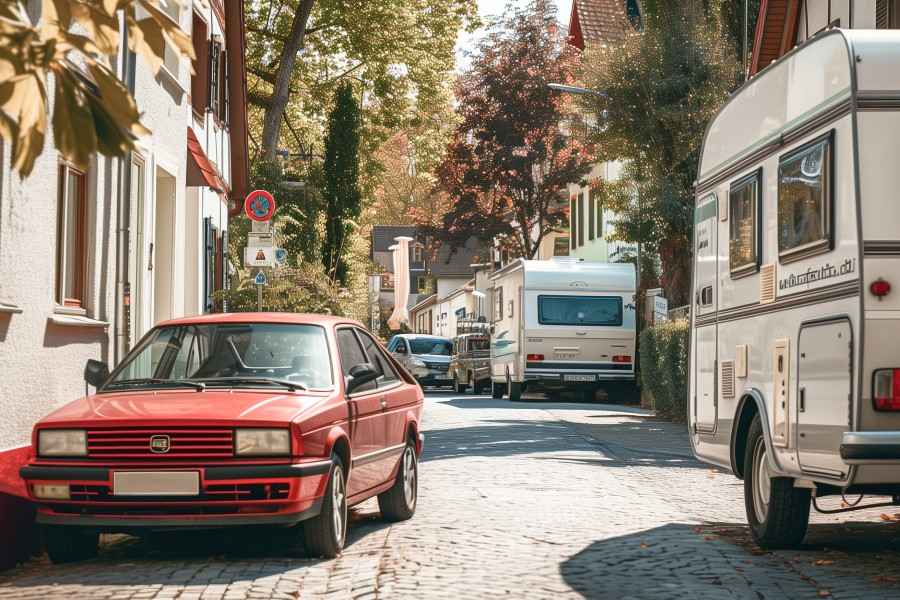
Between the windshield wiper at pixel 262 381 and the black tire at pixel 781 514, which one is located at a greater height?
the windshield wiper at pixel 262 381

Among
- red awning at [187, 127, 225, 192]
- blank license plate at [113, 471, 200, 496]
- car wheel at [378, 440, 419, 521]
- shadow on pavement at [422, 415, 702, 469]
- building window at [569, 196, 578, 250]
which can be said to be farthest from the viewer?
building window at [569, 196, 578, 250]

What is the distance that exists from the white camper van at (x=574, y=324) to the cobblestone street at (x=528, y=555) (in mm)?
A: 17052

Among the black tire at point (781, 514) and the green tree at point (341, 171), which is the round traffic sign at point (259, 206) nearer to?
the black tire at point (781, 514)

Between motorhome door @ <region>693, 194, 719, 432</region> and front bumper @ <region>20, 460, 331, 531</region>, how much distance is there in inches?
151

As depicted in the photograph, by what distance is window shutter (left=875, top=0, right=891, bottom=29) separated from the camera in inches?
797

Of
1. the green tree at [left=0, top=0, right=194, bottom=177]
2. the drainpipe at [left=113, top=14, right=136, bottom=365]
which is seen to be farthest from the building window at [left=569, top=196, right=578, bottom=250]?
the green tree at [left=0, top=0, right=194, bottom=177]

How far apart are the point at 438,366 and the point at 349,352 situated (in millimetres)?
33468

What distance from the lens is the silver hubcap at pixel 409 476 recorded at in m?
10.6

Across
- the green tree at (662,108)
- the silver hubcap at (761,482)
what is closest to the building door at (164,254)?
the silver hubcap at (761,482)

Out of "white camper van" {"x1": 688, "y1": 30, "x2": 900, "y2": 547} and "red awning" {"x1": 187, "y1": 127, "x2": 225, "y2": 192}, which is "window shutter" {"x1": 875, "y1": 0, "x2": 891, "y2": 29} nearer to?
"red awning" {"x1": 187, "y1": 127, "x2": 225, "y2": 192}

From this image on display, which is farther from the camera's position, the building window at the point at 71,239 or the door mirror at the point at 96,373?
the building window at the point at 71,239

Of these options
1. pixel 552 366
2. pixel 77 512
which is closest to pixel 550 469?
pixel 77 512

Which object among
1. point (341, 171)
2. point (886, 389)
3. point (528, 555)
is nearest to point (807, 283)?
point (886, 389)

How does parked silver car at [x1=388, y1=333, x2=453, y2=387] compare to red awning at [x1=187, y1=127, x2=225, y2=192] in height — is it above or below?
below
